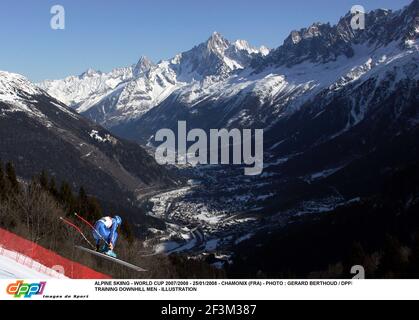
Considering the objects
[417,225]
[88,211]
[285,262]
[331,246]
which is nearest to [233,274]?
[285,262]

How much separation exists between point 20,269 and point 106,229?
13.4 feet

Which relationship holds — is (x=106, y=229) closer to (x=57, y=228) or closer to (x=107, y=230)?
(x=107, y=230)

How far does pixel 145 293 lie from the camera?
19.2m

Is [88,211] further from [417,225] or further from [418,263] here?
[417,225]

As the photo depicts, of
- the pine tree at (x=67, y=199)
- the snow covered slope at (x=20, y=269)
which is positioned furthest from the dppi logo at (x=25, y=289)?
the pine tree at (x=67, y=199)

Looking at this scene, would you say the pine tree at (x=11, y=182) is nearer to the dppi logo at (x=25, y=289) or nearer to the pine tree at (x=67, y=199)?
the pine tree at (x=67, y=199)

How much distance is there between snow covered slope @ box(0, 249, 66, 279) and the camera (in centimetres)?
2261

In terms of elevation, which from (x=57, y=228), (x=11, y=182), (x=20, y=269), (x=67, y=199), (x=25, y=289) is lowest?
(x=67, y=199)

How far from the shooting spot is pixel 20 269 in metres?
24.2

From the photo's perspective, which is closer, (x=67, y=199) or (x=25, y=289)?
(x=25, y=289)

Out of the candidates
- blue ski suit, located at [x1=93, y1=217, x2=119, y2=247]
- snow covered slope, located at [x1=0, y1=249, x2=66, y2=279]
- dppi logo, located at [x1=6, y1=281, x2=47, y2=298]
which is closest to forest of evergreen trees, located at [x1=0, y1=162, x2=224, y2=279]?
snow covered slope, located at [x1=0, y1=249, x2=66, y2=279]

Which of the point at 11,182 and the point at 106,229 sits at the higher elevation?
the point at 106,229

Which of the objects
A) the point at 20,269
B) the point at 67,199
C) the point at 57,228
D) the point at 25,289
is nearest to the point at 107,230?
the point at 20,269

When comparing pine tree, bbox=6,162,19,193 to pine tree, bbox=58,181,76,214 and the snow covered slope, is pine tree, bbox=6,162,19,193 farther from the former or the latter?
the snow covered slope
